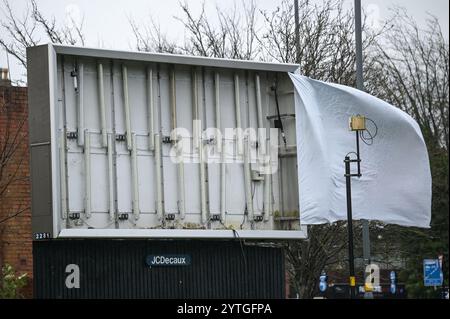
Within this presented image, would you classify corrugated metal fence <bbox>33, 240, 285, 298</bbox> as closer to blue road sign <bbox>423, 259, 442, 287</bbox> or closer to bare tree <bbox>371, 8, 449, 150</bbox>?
bare tree <bbox>371, 8, 449, 150</bbox>

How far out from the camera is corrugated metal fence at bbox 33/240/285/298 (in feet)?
39.1

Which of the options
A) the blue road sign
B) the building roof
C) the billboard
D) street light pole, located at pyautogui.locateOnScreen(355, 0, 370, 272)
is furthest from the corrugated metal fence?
the blue road sign

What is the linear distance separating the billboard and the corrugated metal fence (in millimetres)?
253

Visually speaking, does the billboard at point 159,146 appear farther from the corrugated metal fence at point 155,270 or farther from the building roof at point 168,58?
the corrugated metal fence at point 155,270

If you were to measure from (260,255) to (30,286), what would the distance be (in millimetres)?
4750

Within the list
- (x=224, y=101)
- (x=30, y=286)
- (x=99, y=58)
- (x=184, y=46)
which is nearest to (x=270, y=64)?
(x=224, y=101)

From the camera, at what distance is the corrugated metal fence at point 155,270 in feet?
39.1

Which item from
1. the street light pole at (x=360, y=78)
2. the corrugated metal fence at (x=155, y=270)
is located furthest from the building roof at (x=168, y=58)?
the street light pole at (x=360, y=78)

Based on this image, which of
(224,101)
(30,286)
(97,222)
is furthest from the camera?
(30,286)

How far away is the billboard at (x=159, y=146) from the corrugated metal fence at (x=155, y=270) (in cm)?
25
